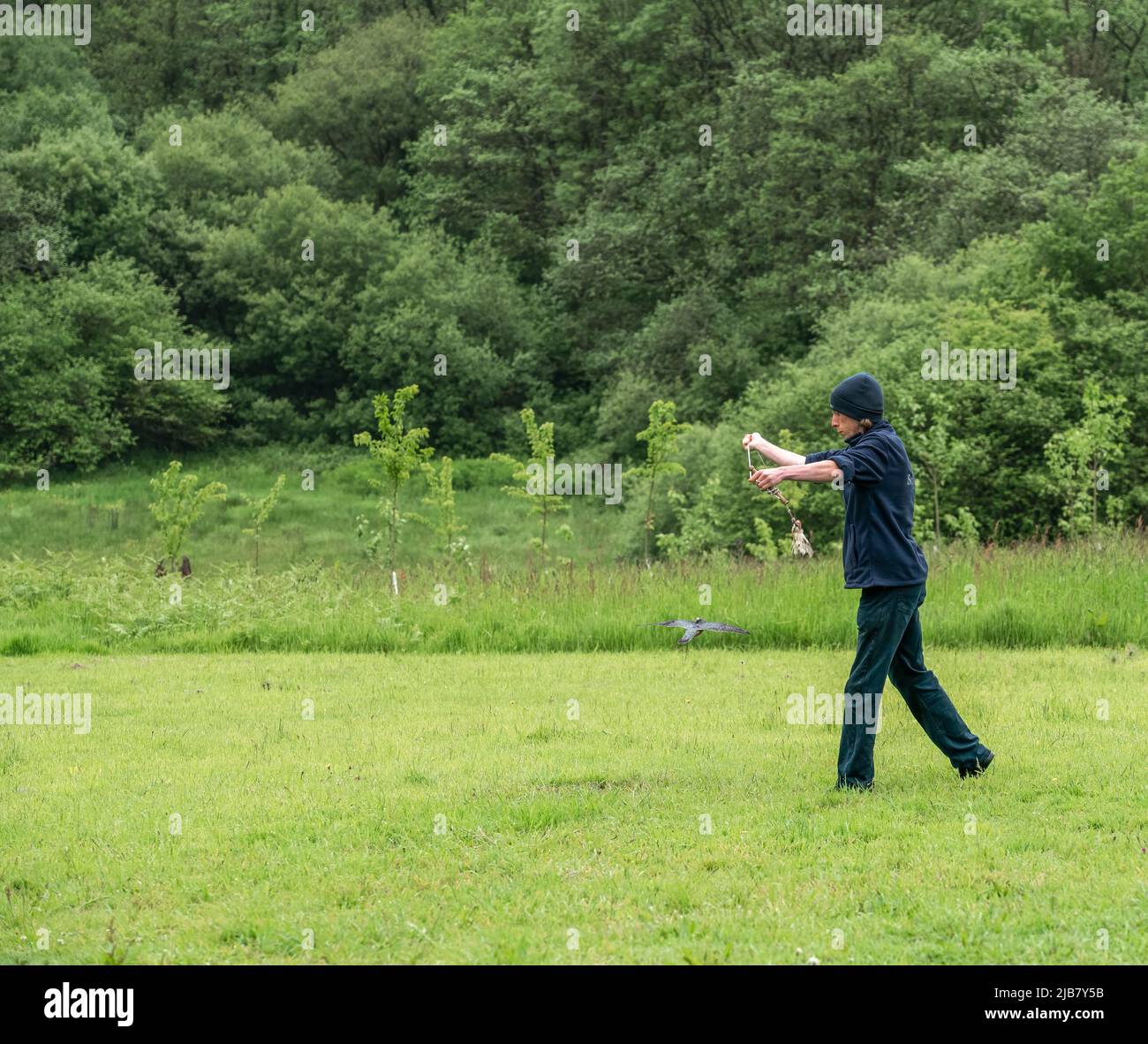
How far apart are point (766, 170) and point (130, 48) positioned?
39.2m

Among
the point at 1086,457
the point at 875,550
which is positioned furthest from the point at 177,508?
the point at 875,550

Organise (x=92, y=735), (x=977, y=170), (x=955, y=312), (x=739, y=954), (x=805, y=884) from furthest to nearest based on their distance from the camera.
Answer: (x=977, y=170)
(x=955, y=312)
(x=92, y=735)
(x=805, y=884)
(x=739, y=954)

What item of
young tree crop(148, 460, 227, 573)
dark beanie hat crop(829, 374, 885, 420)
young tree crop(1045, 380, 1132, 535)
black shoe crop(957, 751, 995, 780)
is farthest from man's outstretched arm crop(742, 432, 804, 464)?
young tree crop(148, 460, 227, 573)

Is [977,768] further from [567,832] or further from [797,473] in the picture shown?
[567,832]

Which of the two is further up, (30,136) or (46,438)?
(30,136)

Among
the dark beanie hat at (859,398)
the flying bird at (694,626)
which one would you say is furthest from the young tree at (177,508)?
the dark beanie hat at (859,398)

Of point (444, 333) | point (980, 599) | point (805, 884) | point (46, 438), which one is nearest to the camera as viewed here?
point (805, 884)

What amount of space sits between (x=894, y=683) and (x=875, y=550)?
810 mm

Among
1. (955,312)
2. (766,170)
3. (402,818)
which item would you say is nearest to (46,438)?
(766,170)

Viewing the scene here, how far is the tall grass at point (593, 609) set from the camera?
14930 mm

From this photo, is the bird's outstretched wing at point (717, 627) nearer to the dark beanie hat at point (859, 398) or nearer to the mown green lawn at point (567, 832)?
the mown green lawn at point (567, 832)

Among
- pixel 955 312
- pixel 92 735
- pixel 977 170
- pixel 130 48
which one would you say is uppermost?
pixel 130 48

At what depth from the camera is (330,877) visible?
6.60 meters

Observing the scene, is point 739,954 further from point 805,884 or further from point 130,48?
point 130,48
